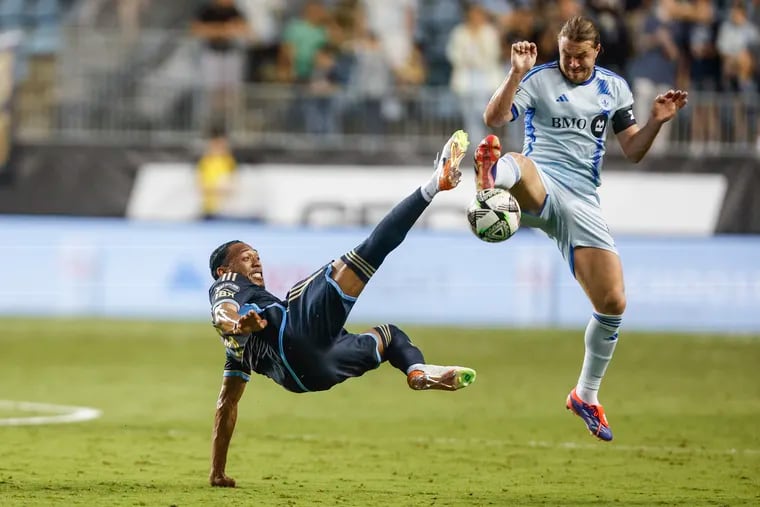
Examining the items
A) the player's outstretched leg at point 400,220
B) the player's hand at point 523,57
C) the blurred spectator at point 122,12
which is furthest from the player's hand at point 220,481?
the blurred spectator at point 122,12

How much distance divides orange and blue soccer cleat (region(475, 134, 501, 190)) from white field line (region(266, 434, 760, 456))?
339 cm

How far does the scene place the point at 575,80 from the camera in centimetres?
972

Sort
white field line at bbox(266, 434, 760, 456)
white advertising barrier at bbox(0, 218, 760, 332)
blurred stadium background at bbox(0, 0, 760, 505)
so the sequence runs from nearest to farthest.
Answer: white field line at bbox(266, 434, 760, 456) < blurred stadium background at bbox(0, 0, 760, 505) < white advertising barrier at bbox(0, 218, 760, 332)

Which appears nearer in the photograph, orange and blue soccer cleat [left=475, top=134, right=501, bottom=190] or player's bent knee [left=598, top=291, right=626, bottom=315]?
orange and blue soccer cleat [left=475, top=134, right=501, bottom=190]

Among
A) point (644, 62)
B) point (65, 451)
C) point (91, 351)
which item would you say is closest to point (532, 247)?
point (644, 62)

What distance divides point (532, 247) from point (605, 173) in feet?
7.15

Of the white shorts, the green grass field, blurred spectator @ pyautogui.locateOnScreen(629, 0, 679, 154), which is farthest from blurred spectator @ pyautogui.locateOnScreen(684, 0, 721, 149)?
the white shorts

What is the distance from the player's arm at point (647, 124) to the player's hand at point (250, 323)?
3.06 metres

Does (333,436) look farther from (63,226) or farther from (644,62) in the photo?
(644,62)

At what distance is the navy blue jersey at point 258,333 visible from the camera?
29.0 ft

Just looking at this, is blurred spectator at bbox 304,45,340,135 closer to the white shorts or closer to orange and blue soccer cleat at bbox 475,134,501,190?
the white shorts

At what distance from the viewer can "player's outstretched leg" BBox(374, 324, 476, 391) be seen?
858 cm

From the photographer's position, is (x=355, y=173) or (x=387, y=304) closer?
(x=387, y=304)

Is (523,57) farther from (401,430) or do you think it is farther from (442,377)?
(401,430)
